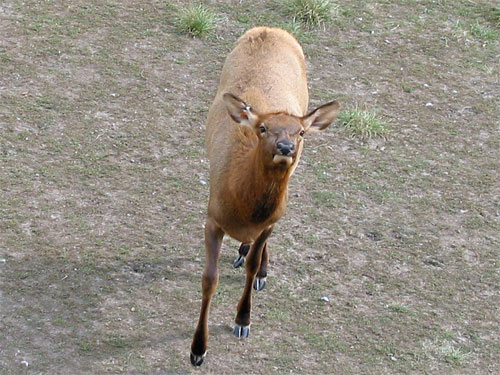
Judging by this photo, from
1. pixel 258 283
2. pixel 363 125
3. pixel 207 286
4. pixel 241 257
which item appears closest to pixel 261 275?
pixel 258 283

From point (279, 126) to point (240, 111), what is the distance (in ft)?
1.44

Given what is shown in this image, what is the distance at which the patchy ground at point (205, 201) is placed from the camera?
610 cm

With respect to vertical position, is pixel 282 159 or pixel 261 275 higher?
pixel 282 159

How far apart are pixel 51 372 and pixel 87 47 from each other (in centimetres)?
463

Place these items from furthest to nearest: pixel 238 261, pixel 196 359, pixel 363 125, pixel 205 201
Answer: pixel 363 125 → pixel 205 201 → pixel 238 261 → pixel 196 359

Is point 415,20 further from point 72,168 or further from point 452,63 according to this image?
point 72,168

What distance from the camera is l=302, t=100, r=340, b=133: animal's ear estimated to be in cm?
548

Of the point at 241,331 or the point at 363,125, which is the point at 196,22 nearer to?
the point at 363,125

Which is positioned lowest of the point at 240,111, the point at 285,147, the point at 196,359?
the point at 196,359

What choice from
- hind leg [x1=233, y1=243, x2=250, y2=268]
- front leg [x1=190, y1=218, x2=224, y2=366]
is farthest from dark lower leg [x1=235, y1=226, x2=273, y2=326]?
hind leg [x1=233, y1=243, x2=250, y2=268]

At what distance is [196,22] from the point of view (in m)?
9.76

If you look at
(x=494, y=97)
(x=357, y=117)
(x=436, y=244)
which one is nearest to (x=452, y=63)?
(x=494, y=97)

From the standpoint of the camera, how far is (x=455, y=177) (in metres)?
8.31

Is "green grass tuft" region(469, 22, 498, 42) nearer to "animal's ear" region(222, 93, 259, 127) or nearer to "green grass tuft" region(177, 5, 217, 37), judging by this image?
"green grass tuft" region(177, 5, 217, 37)
